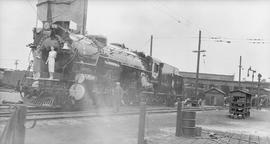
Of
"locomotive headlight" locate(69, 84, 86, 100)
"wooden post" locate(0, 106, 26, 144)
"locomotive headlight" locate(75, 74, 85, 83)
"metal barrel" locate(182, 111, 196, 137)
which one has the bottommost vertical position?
"metal barrel" locate(182, 111, 196, 137)

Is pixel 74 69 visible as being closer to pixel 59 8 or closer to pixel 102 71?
pixel 102 71

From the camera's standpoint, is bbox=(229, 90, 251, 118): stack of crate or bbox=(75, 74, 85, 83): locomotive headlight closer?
bbox=(75, 74, 85, 83): locomotive headlight

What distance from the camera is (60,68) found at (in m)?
14.5

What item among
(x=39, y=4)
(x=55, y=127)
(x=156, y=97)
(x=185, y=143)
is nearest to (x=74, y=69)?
(x=55, y=127)

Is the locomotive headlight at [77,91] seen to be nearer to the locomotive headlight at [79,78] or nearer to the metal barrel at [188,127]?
the locomotive headlight at [79,78]

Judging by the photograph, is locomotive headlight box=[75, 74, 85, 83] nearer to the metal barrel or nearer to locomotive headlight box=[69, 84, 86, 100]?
locomotive headlight box=[69, 84, 86, 100]

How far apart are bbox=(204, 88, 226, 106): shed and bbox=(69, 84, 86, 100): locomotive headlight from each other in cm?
3959

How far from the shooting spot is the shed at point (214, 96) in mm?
51041

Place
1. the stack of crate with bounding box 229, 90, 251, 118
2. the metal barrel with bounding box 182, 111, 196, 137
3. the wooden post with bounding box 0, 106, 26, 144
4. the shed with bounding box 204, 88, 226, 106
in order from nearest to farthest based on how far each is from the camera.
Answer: the wooden post with bounding box 0, 106, 26, 144 < the metal barrel with bounding box 182, 111, 196, 137 < the stack of crate with bounding box 229, 90, 251, 118 < the shed with bounding box 204, 88, 226, 106

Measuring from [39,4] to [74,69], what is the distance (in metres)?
13.7

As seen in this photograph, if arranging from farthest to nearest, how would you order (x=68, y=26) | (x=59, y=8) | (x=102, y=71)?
(x=59, y=8) → (x=102, y=71) → (x=68, y=26)

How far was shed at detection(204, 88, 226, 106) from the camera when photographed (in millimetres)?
51041

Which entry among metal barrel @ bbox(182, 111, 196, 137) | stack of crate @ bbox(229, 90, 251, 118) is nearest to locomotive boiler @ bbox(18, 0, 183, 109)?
metal barrel @ bbox(182, 111, 196, 137)

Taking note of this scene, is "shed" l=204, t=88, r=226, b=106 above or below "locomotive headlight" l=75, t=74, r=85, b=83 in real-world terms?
below
